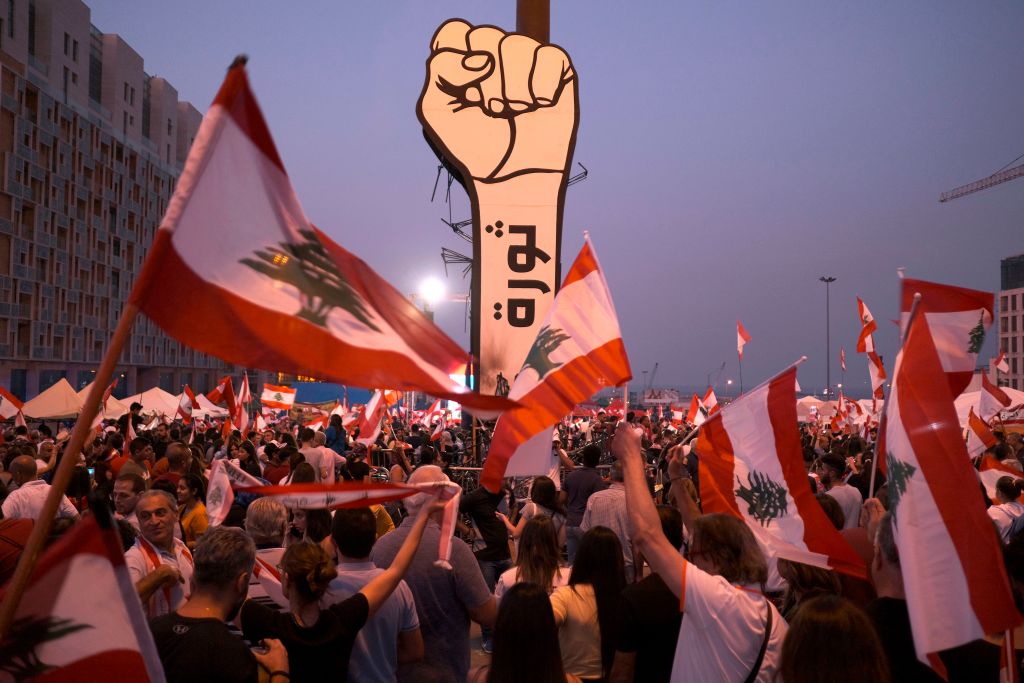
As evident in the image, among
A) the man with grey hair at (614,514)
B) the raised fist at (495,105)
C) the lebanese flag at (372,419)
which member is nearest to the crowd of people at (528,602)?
the man with grey hair at (614,514)

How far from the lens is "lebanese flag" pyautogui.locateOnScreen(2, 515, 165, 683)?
2506 millimetres

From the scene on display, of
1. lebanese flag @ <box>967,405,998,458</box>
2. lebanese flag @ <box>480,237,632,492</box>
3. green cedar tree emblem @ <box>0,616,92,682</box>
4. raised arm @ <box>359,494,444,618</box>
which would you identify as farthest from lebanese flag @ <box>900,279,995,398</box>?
lebanese flag @ <box>967,405,998,458</box>

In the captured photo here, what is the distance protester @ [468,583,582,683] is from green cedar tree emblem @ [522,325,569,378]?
2.02 m

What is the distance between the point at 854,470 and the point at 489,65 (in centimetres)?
1118

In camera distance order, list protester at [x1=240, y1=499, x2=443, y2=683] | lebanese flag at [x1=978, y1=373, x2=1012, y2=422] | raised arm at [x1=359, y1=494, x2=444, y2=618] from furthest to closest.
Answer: lebanese flag at [x1=978, y1=373, x2=1012, y2=422], raised arm at [x1=359, y1=494, x2=444, y2=618], protester at [x1=240, y1=499, x2=443, y2=683]

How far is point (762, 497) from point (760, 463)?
0.21m

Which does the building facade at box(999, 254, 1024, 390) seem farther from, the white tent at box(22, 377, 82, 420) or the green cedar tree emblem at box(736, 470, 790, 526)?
the green cedar tree emblem at box(736, 470, 790, 526)

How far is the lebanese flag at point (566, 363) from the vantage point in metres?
5.56

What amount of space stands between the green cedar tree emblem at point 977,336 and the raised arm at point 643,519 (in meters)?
2.55

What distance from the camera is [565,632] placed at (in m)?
4.77

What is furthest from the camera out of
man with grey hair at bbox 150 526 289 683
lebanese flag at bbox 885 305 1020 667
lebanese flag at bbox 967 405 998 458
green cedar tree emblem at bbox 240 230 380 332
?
lebanese flag at bbox 967 405 998 458

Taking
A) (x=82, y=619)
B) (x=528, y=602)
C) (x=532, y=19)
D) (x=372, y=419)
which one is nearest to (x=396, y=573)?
(x=528, y=602)

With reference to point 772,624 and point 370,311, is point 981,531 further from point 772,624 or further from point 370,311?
point 370,311

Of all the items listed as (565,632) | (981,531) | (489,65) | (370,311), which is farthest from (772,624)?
(489,65)
